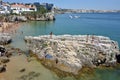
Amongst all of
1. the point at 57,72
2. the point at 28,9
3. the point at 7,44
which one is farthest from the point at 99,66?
the point at 28,9

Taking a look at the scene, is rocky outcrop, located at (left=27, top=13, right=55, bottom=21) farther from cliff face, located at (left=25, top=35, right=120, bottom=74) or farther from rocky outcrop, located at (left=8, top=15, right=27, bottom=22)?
cliff face, located at (left=25, top=35, right=120, bottom=74)

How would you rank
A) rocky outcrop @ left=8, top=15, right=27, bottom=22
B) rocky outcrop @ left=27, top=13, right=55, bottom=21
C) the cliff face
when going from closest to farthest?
the cliff face, rocky outcrop @ left=8, top=15, right=27, bottom=22, rocky outcrop @ left=27, top=13, right=55, bottom=21

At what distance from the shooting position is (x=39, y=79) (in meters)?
27.4

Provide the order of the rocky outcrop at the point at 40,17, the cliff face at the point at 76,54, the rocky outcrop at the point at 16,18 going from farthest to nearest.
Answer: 1. the rocky outcrop at the point at 40,17
2. the rocky outcrop at the point at 16,18
3. the cliff face at the point at 76,54

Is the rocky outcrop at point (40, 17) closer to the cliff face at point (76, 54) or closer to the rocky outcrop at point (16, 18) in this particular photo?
the rocky outcrop at point (16, 18)

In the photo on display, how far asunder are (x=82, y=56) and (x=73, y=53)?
1509mm

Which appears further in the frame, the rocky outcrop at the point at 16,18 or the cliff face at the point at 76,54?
the rocky outcrop at the point at 16,18

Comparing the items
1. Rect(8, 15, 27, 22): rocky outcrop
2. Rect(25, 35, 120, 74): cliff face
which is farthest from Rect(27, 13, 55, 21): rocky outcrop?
Rect(25, 35, 120, 74): cliff face

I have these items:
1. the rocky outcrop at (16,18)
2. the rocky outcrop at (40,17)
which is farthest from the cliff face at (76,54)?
the rocky outcrop at (40,17)

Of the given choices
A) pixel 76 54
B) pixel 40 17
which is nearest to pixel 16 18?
pixel 40 17

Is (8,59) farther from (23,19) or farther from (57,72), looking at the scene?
(23,19)

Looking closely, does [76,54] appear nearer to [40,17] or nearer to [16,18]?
[16,18]

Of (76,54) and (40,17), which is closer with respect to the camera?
(76,54)

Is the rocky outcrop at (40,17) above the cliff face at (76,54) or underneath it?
underneath
